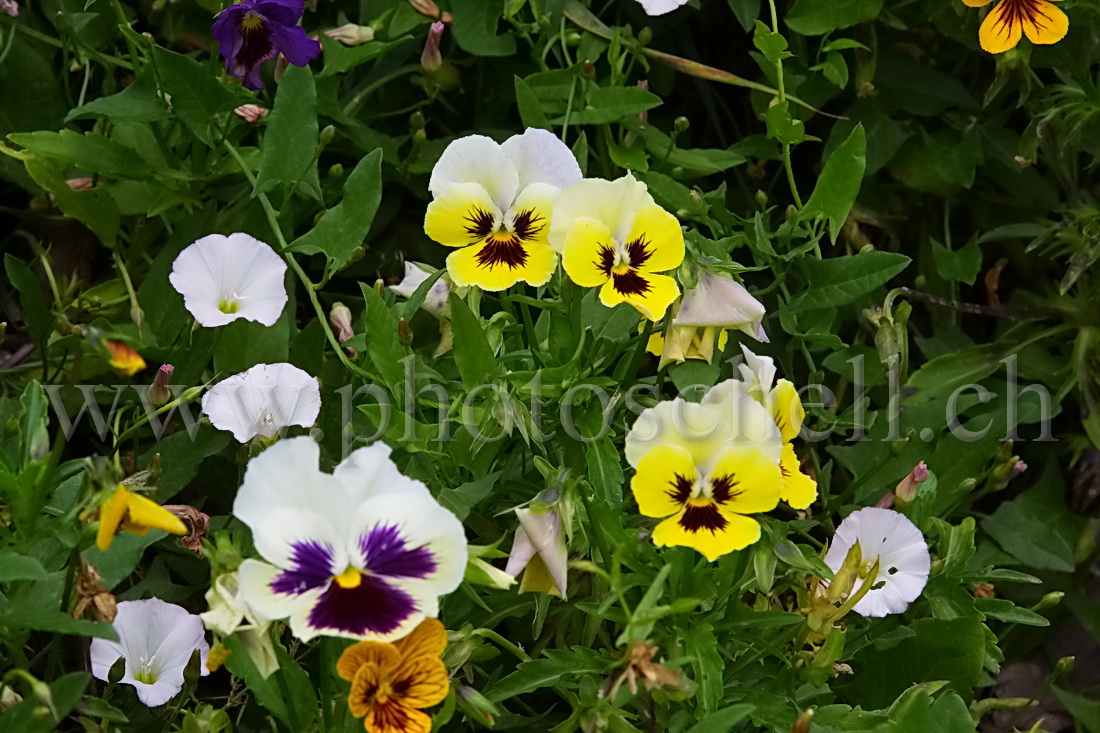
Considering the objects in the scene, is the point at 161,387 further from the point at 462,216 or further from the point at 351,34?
the point at 351,34

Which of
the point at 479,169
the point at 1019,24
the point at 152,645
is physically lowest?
the point at 152,645

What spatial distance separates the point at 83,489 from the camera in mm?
896

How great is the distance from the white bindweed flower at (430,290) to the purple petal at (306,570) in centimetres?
40

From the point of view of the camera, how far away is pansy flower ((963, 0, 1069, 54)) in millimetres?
1424

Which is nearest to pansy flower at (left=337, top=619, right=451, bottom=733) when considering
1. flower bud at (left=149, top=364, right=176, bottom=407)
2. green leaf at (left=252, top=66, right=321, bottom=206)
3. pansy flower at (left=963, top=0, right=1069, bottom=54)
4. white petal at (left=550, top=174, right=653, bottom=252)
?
white petal at (left=550, top=174, right=653, bottom=252)

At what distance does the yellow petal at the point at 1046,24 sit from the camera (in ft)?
4.66

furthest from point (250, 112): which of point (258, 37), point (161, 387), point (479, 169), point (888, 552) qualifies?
point (888, 552)

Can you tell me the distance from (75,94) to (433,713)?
1.06 meters

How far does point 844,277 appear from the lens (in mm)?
1331

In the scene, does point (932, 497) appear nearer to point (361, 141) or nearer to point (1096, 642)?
point (1096, 642)

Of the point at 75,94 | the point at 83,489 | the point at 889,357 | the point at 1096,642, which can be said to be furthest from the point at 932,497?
the point at 75,94

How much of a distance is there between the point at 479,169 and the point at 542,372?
0.64 ft

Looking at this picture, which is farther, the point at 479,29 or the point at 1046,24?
the point at 479,29

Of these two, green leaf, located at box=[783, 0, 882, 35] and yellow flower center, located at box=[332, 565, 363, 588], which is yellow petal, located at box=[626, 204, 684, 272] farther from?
green leaf, located at box=[783, 0, 882, 35]
